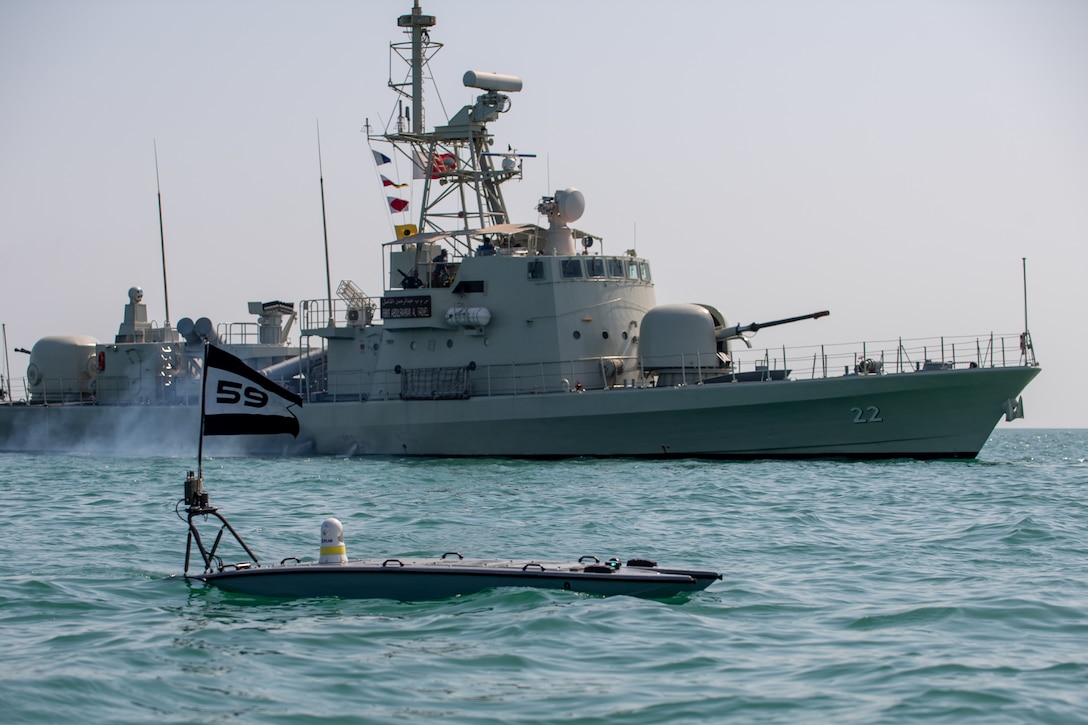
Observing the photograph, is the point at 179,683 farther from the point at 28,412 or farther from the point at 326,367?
the point at 28,412

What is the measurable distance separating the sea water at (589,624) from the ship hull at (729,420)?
7.10 m

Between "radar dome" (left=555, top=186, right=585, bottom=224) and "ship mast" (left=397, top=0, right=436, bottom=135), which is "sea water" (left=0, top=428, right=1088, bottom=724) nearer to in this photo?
"radar dome" (left=555, top=186, right=585, bottom=224)

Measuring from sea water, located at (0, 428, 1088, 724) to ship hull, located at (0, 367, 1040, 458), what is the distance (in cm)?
710

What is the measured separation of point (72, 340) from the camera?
126ft

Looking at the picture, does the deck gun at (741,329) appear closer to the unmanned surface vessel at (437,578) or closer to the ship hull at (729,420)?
the ship hull at (729,420)

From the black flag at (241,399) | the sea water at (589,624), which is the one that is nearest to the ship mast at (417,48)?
the sea water at (589,624)

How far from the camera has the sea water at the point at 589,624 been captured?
781cm

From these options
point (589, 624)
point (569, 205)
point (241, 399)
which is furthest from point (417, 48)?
point (589, 624)

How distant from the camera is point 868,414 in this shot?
2498 cm

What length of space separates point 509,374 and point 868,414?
8311mm

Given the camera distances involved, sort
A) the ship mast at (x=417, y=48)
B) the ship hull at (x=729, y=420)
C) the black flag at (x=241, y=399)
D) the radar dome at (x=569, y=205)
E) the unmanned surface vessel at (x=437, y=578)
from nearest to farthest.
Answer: the unmanned surface vessel at (x=437, y=578) → the black flag at (x=241, y=399) → the ship hull at (x=729, y=420) → the radar dome at (x=569, y=205) → the ship mast at (x=417, y=48)

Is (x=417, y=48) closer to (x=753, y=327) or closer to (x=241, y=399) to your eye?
(x=753, y=327)

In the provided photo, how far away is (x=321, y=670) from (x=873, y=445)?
18.7m

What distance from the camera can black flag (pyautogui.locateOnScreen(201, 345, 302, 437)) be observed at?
37.0 ft
